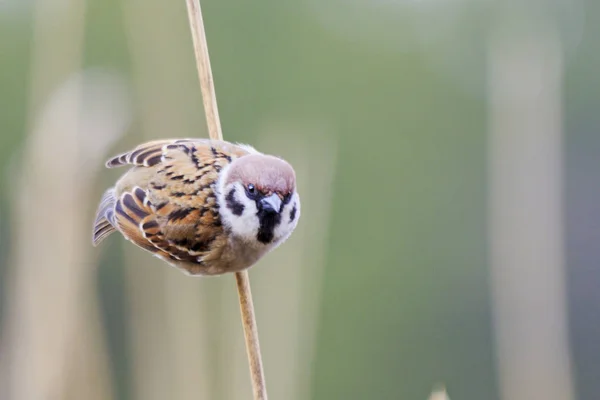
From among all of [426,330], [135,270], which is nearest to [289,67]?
[426,330]

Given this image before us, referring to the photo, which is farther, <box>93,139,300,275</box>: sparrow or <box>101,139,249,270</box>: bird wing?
<box>101,139,249,270</box>: bird wing

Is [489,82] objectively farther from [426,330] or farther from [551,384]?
[426,330]

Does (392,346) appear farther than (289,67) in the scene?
No

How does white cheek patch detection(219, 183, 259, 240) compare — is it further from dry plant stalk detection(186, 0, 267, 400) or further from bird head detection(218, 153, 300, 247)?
dry plant stalk detection(186, 0, 267, 400)

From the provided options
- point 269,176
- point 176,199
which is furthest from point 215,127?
point 176,199

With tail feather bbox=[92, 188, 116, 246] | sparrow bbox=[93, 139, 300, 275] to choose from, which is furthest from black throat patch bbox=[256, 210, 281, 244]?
tail feather bbox=[92, 188, 116, 246]
